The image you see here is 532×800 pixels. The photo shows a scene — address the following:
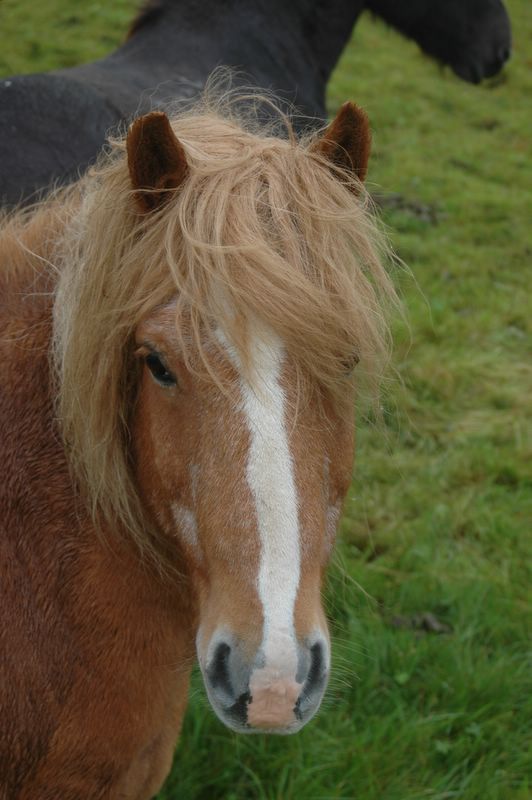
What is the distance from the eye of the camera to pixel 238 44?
185 inches

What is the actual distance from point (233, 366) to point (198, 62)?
3.49 meters

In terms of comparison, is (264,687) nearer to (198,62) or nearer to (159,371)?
(159,371)

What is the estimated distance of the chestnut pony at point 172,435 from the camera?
1481mm


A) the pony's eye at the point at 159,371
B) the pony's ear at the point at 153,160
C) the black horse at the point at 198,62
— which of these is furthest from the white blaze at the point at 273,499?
the black horse at the point at 198,62

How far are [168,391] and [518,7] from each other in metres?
11.9

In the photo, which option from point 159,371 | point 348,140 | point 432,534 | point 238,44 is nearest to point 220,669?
point 159,371

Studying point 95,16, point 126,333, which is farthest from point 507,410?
point 95,16

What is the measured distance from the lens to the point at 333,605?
10.3 feet

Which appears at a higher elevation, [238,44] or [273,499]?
[273,499]

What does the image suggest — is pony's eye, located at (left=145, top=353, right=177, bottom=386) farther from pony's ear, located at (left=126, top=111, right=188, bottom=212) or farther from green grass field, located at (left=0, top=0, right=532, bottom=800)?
green grass field, located at (left=0, top=0, right=532, bottom=800)

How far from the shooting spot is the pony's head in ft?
4.78

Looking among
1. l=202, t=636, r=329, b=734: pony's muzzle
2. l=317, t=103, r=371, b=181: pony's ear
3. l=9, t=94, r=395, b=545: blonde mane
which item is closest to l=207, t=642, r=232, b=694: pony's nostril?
l=202, t=636, r=329, b=734: pony's muzzle

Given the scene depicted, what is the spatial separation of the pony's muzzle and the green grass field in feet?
2.22

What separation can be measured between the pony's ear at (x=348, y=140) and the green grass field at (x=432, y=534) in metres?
0.42
